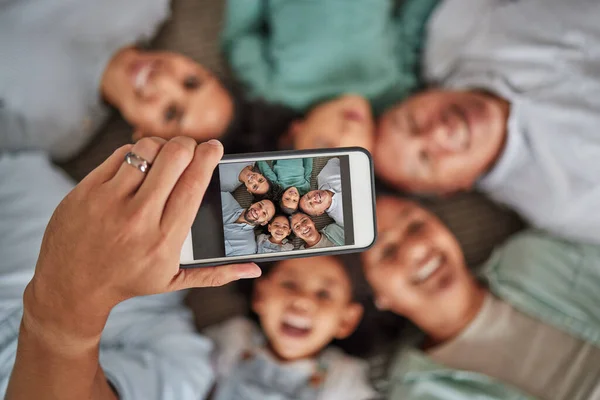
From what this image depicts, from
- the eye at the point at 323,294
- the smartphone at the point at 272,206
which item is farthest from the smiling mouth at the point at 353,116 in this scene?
the smartphone at the point at 272,206

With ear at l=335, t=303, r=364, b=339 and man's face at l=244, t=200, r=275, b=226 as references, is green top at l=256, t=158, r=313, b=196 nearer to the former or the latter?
man's face at l=244, t=200, r=275, b=226

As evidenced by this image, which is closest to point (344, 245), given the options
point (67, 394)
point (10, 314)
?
point (67, 394)

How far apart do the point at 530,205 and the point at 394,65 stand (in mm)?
421

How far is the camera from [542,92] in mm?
943

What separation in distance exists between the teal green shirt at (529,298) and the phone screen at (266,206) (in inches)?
22.1

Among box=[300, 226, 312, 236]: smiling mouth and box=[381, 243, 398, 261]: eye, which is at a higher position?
box=[300, 226, 312, 236]: smiling mouth

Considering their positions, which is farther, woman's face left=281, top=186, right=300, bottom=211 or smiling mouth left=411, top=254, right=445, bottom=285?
smiling mouth left=411, top=254, right=445, bottom=285

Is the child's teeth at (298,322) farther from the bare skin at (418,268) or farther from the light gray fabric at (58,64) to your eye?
the light gray fabric at (58,64)

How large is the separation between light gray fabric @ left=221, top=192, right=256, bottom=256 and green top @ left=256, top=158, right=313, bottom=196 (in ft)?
0.14

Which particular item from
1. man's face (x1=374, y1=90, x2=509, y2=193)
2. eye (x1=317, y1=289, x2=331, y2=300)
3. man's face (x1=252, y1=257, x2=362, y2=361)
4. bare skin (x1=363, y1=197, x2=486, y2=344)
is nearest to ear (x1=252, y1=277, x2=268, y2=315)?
man's face (x1=252, y1=257, x2=362, y2=361)

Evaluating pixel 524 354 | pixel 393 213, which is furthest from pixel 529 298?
pixel 393 213

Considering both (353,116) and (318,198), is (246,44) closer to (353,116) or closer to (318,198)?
(353,116)

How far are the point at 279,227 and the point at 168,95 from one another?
51cm

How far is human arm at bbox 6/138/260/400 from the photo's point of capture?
0.36m
